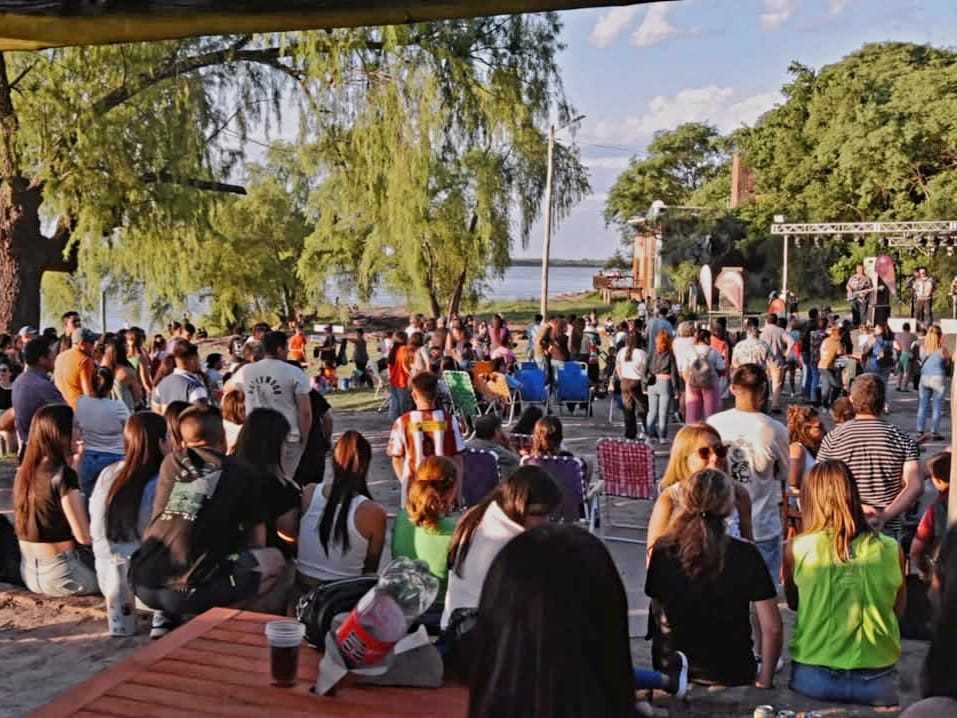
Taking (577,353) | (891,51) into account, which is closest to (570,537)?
(577,353)

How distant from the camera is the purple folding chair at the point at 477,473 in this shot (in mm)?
7066

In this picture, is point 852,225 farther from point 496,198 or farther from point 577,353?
point 577,353

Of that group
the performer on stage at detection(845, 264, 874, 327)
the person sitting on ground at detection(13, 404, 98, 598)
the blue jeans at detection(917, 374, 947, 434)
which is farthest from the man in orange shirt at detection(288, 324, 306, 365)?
Result: the performer on stage at detection(845, 264, 874, 327)

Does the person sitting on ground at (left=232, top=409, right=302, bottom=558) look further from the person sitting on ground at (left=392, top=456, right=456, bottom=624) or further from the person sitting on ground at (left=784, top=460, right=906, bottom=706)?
the person sitting on ground at (left=784, top=460, right=906, bottom=706)

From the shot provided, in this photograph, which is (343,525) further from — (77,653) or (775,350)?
(775,350)

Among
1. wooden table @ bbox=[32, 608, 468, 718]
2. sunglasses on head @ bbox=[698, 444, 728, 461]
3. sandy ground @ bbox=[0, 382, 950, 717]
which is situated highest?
sunglasses on head @ bbox=[698, 444, 728, 461]

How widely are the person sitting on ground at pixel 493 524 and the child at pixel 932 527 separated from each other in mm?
2175

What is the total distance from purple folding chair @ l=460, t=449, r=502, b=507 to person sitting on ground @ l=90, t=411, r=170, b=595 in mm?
2221

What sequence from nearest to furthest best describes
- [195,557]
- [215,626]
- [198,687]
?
[198,687]
[215,626]
[195,557]

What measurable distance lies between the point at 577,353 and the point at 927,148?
25.0 meters

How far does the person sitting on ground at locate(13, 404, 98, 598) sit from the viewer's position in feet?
18.8

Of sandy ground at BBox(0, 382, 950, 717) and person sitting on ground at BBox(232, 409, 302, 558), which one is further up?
person sitting on ground at BBox(232, 409, 302, 558)

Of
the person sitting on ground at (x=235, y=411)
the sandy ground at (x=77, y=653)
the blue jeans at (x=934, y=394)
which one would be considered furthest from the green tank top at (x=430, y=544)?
the blue jeans at (x=934, y=394)

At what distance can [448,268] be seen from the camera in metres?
28.7
